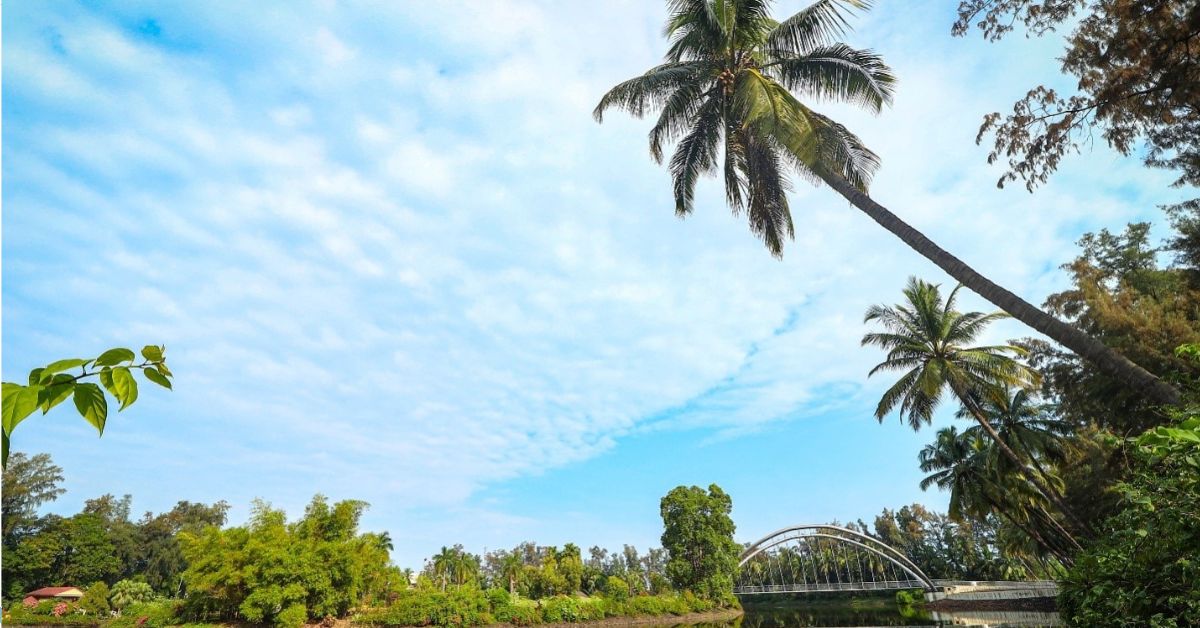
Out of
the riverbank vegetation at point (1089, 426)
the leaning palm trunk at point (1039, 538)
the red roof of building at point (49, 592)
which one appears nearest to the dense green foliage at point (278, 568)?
the riverbank vegetation at point (1089, 426)

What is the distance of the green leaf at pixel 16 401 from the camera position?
132cm

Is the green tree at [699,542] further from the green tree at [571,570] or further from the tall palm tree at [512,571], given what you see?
the tall palm tree at [512,571]

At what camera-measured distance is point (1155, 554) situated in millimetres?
3521

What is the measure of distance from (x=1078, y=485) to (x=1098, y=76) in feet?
73.3

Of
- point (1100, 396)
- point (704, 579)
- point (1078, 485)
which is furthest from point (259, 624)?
point (1078, 485)

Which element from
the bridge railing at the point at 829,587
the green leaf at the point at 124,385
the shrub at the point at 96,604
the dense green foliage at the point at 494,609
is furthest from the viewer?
the bridge railing at the point at 829,587

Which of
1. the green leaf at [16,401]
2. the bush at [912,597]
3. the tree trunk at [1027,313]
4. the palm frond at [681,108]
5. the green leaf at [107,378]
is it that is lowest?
the bush at [912,597]

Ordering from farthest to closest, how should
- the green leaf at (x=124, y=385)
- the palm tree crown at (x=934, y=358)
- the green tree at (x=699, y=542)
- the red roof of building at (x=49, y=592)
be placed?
the red roof of building at (x=49, y=592) → the green tree at (x=699, y=542) → the palm tree crown at (x=934, y=358) → the green leaf at (x=124, y=385)

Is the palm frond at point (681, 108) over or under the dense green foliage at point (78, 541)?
over

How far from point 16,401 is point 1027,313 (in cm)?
993

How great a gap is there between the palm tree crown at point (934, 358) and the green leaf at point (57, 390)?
21697mm

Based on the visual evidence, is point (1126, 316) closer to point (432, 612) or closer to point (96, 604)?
point (432, 612)

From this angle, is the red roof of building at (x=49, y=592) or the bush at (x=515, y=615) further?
the red roof of building at (x=49, y=592)

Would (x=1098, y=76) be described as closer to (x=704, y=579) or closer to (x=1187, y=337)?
(x=1187, y=337)
